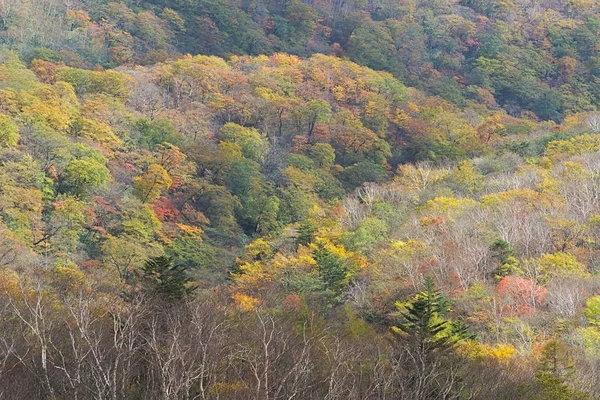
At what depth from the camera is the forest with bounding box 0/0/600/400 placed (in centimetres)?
1617

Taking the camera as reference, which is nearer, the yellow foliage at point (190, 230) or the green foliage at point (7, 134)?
the green foliage at point (7, 134)

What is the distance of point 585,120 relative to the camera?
4966 centimetres

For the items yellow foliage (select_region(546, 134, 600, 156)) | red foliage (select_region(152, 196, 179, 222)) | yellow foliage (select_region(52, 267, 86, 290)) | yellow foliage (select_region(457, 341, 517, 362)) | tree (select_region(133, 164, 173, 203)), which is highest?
yellow foliage (select_region(457, 341, 517, 362))

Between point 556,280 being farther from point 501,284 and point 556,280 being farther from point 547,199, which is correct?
point 547,199

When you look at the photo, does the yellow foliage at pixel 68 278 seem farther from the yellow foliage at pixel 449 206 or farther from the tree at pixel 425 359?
the yellow foliage at pixel 449 206

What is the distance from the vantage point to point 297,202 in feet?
140

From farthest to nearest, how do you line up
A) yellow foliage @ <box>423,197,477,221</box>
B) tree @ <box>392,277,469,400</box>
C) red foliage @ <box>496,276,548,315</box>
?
yellow foliage @ <box>423,197,477,221</box> → red foliage @ <box>496,276,548,315</box> → tree @ <box>392,277,469,400</box>

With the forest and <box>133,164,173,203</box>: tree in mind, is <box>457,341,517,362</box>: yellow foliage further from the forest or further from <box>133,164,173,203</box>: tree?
<box>133,164,173,203</box>: tree

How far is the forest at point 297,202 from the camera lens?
16172 millimetres

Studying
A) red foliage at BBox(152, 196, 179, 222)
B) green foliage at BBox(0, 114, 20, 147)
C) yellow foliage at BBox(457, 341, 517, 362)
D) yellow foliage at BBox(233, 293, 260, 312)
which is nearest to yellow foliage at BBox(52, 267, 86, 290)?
yellow foliage at BBox(233, 293, 260, 312)

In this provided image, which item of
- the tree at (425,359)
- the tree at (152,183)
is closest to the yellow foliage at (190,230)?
the tree at (152,183)

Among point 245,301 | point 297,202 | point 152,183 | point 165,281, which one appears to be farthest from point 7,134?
point 165,281

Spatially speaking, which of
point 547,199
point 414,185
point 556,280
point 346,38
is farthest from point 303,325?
point 346,38

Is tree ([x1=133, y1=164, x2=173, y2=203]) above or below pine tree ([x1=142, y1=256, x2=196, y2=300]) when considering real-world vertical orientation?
below
